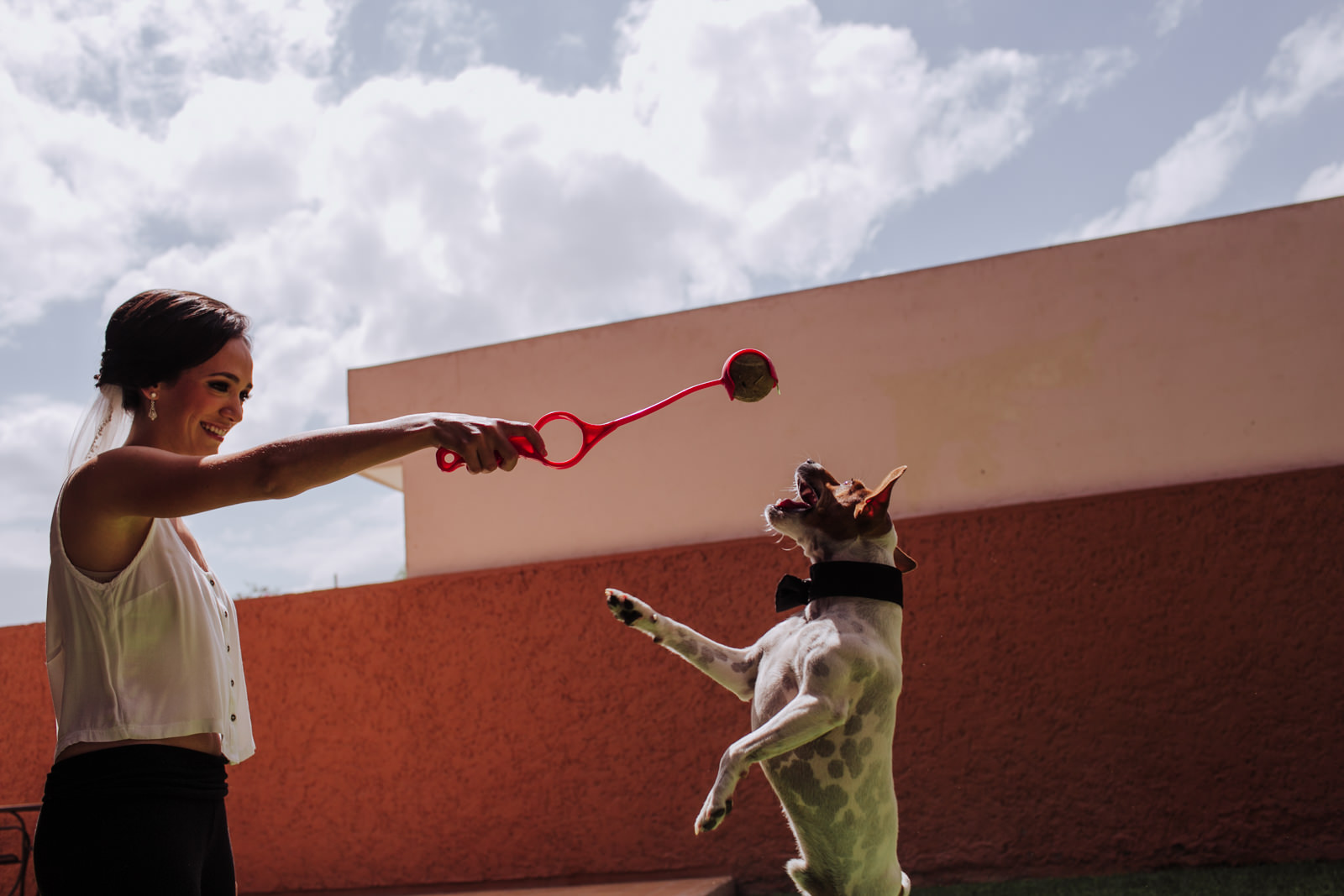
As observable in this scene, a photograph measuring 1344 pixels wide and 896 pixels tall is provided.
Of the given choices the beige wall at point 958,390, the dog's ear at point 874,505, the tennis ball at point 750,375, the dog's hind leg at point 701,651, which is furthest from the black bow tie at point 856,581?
the beige wall at point 958,390

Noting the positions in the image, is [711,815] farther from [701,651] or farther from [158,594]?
[158,594]

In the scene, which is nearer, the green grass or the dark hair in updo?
the dark hair in updo

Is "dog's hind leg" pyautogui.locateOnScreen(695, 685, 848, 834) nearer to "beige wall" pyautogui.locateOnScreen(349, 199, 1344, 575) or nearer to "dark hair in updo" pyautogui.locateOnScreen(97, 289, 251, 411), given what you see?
"dark hair in updo" pyautogui.locateOnScreen(97, 289, 251, 411)

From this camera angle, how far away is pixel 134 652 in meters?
1.31

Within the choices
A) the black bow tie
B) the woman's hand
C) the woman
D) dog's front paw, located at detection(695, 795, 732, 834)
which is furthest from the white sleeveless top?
the black bow tie

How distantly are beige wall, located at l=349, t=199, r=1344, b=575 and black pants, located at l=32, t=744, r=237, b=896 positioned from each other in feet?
14.3

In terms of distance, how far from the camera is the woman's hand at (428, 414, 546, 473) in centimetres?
112

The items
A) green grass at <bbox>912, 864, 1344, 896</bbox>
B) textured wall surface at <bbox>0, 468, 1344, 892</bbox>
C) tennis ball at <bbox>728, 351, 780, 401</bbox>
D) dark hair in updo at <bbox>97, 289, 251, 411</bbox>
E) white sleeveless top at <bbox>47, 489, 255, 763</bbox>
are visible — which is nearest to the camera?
white sleeveless top at <bbox>47, 489, 255, 763</bbox>

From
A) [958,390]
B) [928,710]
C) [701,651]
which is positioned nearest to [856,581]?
[701,651]

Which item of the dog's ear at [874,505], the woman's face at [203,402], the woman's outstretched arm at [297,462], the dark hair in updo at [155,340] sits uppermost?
the dark hair in updo at [155,340]

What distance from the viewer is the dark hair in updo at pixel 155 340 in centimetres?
143

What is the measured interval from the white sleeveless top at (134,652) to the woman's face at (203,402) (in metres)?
0.14

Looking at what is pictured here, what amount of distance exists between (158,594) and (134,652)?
0.27 ft

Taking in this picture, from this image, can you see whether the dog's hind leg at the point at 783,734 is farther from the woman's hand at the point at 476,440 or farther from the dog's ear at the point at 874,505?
the woman's hand at the point at 476,440
